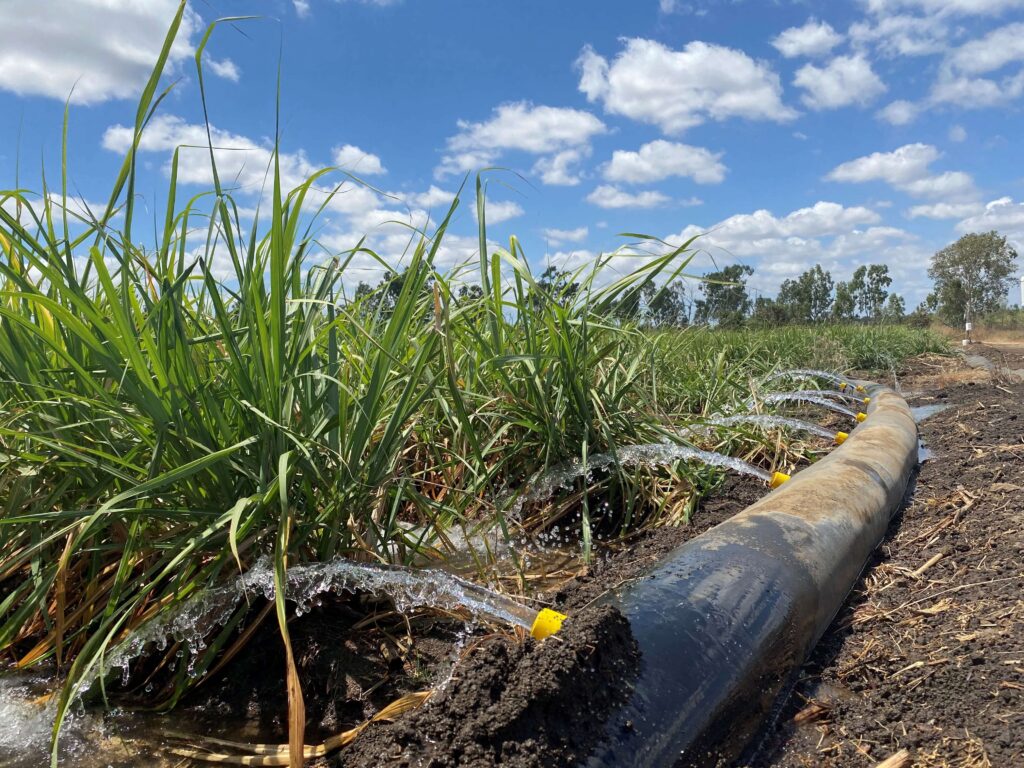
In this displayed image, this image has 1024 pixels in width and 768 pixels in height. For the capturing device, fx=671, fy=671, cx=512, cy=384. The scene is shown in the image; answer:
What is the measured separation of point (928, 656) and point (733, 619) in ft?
1.94

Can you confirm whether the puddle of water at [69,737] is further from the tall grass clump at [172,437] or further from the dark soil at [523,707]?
the dark soil at [523,707]

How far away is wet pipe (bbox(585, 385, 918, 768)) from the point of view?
1156 millimetres

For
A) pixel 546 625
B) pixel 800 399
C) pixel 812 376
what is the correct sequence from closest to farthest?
1. pixel 546 625
2. pixel 800 399
3. pixel 812 376

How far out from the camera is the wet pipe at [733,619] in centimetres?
116

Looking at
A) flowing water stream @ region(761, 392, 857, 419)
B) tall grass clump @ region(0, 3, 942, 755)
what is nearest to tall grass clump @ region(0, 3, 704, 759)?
tall grass clump @ region(0, 3, 942, 755)

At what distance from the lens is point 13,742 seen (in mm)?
1405

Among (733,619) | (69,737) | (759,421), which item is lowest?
(69,737)

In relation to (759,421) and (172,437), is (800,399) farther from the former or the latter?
(172,437)

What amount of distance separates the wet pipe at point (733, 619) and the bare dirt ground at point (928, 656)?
75 mm

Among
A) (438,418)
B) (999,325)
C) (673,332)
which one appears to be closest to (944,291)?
(999,325)

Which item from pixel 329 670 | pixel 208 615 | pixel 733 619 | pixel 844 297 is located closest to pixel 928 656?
pixel 733 619

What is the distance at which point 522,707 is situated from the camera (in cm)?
105

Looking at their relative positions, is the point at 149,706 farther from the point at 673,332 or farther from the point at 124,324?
the point at 673,332

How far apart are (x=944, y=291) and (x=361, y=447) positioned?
50.0 meters
